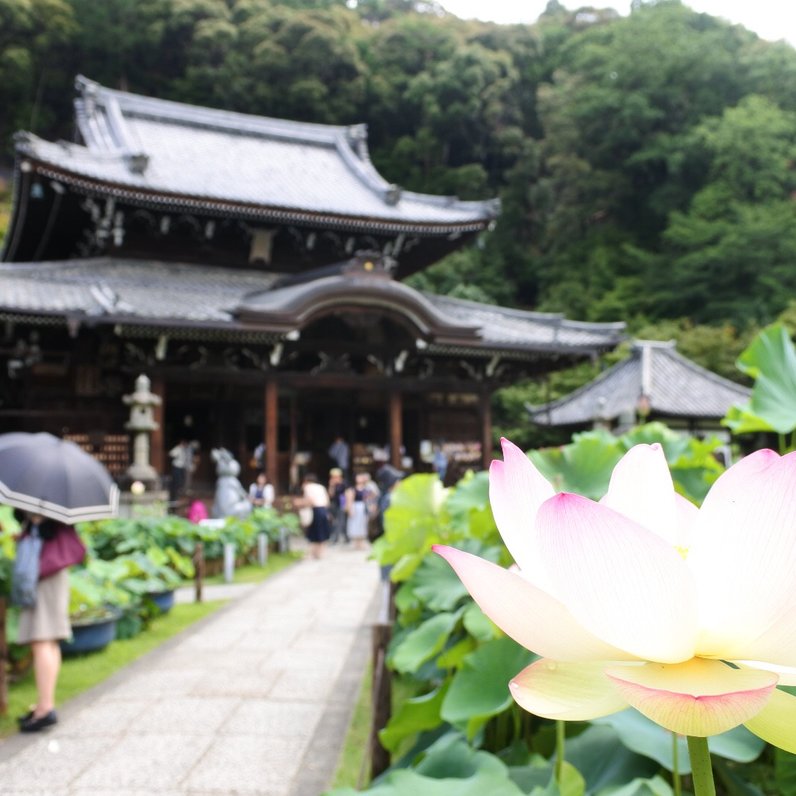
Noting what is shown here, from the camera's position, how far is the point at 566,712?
19.0 inches

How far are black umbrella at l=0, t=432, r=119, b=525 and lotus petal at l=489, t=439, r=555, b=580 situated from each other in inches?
140

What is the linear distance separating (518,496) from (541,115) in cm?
3728

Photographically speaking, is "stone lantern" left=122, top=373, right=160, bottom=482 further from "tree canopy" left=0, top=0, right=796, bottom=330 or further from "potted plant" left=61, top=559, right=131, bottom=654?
"tree canopy" left=0, top=0, right=796, bottom=330

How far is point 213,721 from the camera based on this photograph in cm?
376

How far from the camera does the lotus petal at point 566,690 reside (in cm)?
49

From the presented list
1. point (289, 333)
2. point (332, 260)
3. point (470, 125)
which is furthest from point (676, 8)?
point (289, 333)

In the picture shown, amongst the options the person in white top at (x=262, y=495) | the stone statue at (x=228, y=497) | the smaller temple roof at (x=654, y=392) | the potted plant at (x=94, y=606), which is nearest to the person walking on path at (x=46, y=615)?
the potted plant at (x=94, y=606)

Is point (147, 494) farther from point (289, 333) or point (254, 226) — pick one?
point (254, 226)

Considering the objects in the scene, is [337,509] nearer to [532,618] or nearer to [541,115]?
[532,618]

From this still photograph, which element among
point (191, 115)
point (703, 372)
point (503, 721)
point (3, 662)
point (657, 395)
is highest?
point (191, 115)

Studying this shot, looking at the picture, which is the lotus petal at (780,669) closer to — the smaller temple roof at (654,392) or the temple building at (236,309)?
the temple building at (236,309)

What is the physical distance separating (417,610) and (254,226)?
11.9 meters

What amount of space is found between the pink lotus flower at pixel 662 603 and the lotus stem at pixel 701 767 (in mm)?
20

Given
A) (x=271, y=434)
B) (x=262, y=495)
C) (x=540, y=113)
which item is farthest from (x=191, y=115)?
(x=540, y=113)
